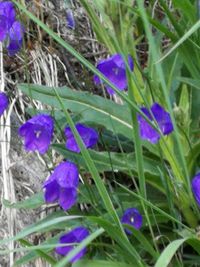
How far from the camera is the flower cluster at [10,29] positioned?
7.38 ft

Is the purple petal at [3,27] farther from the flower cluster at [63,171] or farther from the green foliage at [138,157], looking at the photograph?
the flower cluster at [63,171]

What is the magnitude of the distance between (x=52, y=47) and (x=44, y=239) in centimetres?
78

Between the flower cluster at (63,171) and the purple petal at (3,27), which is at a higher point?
the purple petal at (3,27)

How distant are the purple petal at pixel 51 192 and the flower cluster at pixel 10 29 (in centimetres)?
57

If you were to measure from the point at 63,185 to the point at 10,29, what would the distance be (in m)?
0.66

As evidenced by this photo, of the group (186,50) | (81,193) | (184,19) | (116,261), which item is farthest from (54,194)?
(184,19)

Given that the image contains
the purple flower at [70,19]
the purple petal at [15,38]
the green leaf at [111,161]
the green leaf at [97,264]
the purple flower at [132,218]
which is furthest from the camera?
the purple flower at [70,19]

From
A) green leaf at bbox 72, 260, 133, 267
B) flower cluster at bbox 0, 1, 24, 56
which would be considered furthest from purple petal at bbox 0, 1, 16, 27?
green leaf at bbox 72, 260, 133, 267

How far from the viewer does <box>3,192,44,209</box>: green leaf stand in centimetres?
203

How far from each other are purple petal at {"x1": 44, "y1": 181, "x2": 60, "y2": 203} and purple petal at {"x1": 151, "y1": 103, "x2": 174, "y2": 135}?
33 centimetres

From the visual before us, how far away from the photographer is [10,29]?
226cm

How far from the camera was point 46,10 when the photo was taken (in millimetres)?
2729

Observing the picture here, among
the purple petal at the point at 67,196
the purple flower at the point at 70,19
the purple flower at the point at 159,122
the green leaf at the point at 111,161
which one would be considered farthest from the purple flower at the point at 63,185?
Answer: the purple flower at the point at 70,19

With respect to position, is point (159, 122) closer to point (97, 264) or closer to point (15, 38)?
point (97, 264)
